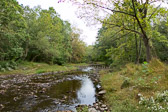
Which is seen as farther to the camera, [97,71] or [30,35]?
[30,35]

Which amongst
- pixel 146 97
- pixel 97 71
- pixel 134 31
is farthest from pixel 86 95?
pixel 97 71

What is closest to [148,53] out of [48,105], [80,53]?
[48,105]

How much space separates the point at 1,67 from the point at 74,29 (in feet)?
92.0

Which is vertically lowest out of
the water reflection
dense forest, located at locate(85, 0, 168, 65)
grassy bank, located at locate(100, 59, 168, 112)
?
the water reflection

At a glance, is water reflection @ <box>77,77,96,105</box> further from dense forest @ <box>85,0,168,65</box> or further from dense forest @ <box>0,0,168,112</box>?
dense forest @ <box>85,0,168,65</box>

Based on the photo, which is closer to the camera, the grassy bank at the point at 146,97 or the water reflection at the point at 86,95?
the grassy bank at the point at 146,97

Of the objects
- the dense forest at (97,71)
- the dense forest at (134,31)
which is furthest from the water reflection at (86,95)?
the dense forest at (134,31)

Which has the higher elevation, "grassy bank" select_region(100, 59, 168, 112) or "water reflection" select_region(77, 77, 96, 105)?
"grassy bank" select_region(100, 59, 168, 112)

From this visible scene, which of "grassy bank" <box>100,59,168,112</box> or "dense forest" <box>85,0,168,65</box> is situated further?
"dense forest" <box>85,0,168,65</box>

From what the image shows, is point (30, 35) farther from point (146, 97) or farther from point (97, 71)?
point (146, 97)

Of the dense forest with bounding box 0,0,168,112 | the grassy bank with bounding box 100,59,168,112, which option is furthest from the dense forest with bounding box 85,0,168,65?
the grassy bank with bounding box 100,59,168,112

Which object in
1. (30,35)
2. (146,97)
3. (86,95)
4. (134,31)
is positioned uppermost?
(30,35)

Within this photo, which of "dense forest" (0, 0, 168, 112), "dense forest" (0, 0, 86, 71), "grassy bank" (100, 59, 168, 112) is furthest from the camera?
"dense forest" (0, 0, 86, 71)

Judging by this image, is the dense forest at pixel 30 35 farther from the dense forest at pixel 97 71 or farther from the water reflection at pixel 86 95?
the water reflection at pixel 86 95
